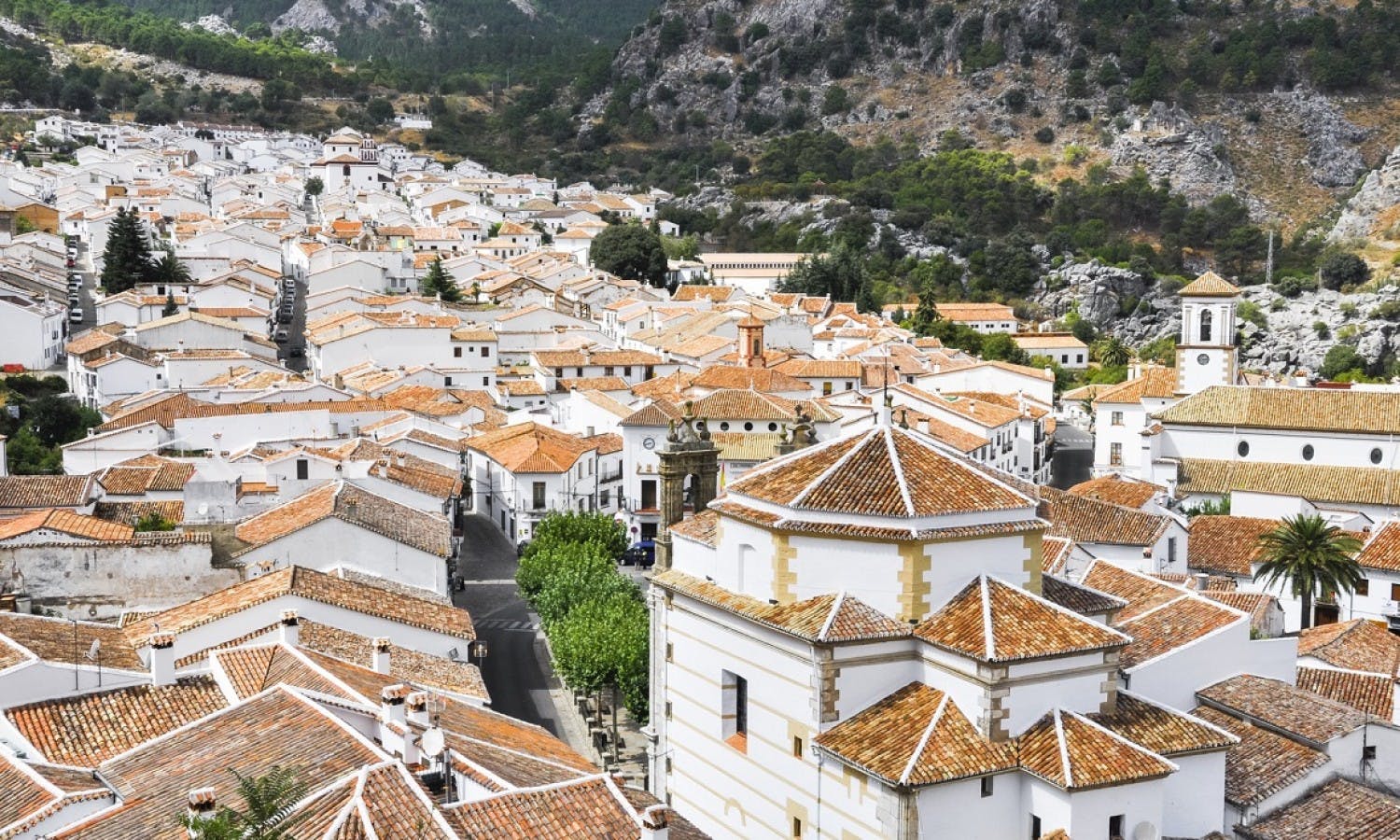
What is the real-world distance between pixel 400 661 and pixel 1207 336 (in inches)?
1737

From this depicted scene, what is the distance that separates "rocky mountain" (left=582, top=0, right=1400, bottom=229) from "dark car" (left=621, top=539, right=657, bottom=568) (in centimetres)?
10346

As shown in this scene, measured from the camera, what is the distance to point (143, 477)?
124ft

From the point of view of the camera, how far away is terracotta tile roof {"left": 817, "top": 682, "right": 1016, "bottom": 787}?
58.6ft

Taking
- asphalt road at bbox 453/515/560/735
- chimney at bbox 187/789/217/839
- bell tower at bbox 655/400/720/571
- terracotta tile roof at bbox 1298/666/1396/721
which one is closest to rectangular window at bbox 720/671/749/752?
bell tower at bbox 655/400/720/571

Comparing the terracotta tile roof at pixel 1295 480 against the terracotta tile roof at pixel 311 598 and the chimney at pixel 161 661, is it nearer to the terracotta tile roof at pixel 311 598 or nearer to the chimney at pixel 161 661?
the terracotta tile roof at pixel 311 598

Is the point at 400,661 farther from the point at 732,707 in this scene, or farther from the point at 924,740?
the point at 924,740

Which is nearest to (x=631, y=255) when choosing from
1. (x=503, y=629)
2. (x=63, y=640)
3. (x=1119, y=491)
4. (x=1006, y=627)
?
(x=1119, y=491)

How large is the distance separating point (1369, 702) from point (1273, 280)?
9459 cm

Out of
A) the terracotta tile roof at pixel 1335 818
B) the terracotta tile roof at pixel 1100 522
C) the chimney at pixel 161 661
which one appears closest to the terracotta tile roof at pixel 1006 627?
the terracotta tile roof at pixel 1335 818

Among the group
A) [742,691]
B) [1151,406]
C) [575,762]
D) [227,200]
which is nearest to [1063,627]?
[742,691]

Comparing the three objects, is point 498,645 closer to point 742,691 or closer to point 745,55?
point 742,691

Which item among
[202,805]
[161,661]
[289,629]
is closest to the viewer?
[202,805]

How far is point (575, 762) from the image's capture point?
2052cm

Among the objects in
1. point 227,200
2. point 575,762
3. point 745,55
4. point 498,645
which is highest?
point 745,55
